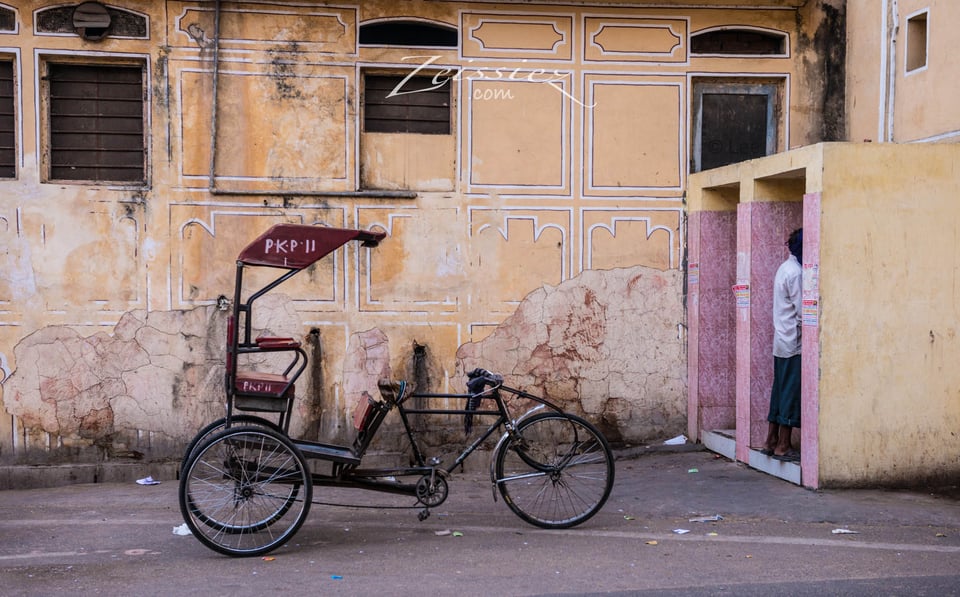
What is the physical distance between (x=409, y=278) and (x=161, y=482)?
9.09 ft

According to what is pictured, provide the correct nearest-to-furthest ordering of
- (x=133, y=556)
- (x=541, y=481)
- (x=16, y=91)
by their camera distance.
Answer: (x=133, y=556)
(x=541, y=481)
(x=16, y=91)

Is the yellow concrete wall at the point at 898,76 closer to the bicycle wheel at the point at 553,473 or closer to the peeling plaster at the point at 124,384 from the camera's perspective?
the bicycle wheel at the point at 553,473

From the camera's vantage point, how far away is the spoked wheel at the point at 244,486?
6.09 metres

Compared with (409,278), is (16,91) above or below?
above

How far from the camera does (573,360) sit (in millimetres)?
9297

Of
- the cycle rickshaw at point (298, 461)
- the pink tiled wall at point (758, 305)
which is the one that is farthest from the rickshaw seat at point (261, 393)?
the pink tiled wall at point (758, 305)

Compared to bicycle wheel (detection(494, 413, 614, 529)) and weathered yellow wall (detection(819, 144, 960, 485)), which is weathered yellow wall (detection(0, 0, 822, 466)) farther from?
bicycle wheel (detection(494, 413, 614, 529))

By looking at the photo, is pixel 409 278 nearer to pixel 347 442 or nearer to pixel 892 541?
pixel 347 442

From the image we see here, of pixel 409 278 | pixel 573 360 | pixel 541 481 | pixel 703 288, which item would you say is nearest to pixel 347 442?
pixel 409 278

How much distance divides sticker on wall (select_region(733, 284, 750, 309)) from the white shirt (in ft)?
1.43

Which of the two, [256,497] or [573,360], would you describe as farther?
[573,360]

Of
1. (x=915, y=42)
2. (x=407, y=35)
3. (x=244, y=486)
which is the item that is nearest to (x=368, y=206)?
(x=407, y=35)

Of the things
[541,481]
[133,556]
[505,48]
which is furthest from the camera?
[505,48]

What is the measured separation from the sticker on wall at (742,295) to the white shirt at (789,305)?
0.44 m
